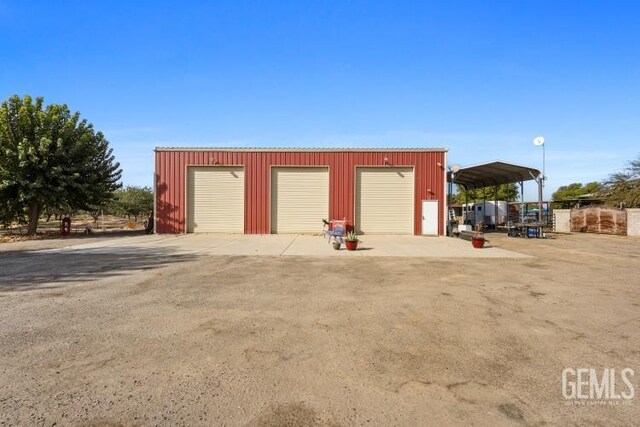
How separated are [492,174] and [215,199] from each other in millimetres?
18282

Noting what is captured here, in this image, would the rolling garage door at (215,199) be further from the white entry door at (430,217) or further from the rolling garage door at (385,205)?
the white entry door at (430,217)

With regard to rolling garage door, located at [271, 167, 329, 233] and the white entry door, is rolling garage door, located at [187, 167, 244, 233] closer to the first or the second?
rolling garage door, located at [271, 167, 329, 233]

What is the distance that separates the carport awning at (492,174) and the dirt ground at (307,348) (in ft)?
46.0

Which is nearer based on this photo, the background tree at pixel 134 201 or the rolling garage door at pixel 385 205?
the rolling garage door at pixel 385 205

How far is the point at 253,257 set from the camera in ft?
36.6

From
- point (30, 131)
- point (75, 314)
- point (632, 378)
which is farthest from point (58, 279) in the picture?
point (30, 131)

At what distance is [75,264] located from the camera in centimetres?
973

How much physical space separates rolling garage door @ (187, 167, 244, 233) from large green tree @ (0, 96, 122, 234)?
4.97 m

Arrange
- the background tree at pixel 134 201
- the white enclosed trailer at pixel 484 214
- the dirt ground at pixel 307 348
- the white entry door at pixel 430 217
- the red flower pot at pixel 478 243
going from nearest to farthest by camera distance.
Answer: the dirt ground at pixel 307 348, the red flower pot at pixel 478 243, the white entry door at pixel 430 217, the white enclosed trailer at pixel 484 214, the background tree at pixel 134 201

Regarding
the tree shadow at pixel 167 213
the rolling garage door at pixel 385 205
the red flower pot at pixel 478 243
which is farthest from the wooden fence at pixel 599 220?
the tree shadow at pixel 167 213

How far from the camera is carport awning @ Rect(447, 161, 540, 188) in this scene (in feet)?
68.2

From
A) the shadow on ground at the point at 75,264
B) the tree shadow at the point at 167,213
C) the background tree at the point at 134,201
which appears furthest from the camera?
the background tree at the point at 134,201

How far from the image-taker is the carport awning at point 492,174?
20.8 meters

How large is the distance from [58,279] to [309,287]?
207 inches
